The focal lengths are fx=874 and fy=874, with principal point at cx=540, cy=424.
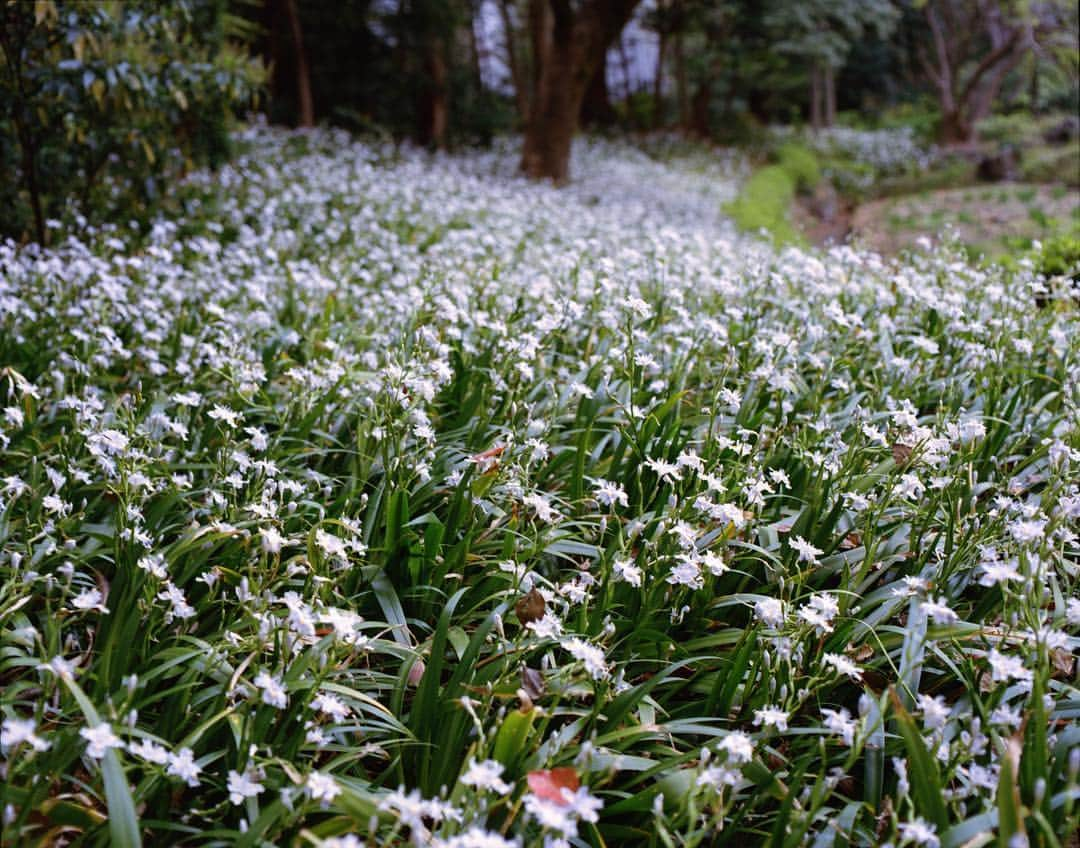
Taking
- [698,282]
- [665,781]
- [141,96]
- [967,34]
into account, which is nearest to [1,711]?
[665,781]

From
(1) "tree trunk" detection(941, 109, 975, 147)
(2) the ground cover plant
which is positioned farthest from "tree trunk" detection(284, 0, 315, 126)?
(1) "tree trunk" detection(941, 109, 975, 147)

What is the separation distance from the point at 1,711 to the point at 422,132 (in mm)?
13243

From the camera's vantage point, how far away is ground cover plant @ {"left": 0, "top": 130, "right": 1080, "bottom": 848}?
1.66 metres

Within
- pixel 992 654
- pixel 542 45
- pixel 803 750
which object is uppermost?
pixel 542 45

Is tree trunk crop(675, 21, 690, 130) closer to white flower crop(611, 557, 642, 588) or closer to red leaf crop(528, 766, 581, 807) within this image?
white flower crop(611, 557, 642, 588)

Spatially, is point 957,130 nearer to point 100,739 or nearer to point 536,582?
point 536,582

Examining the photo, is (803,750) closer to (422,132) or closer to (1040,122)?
(422,132)

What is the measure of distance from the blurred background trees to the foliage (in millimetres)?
17

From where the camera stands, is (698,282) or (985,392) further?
(698,282)

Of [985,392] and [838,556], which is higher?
[985,392]

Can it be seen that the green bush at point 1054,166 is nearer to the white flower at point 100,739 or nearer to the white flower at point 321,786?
the white flower at point 321,786

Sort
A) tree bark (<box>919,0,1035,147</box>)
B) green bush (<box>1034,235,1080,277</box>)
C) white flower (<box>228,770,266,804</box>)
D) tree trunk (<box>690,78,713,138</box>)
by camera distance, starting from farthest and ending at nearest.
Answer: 1. tree trunk (<box>690,78,713,138</box>)
2. tree bark (<box>919,0,1035,147</box>)
3. green bush (<box>1034,235,1080,277</box>)
4. white flower (<box>228,770,266,804</box>)

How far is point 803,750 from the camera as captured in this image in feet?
6.91

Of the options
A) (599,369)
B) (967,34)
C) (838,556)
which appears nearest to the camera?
(838,556)
